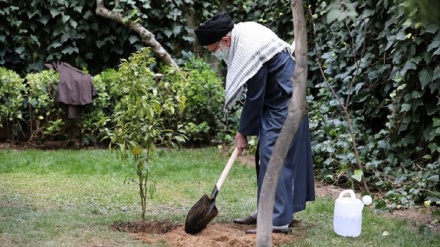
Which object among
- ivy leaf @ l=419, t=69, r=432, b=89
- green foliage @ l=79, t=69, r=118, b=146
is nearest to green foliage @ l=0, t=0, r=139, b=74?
green foliage @ l=79, t=69, r=118, b=146

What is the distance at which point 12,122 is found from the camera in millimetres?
8766

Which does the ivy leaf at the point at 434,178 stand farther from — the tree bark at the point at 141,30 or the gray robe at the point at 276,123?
the tree bark at the point at 141,30

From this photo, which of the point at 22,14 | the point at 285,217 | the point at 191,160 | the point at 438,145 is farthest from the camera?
the point at 22,14

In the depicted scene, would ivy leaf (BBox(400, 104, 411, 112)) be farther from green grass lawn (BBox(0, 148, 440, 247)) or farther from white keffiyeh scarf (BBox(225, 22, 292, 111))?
white keffiyeh scarf (BBox(225, 22, 292, 111))

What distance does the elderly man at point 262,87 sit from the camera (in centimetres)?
462

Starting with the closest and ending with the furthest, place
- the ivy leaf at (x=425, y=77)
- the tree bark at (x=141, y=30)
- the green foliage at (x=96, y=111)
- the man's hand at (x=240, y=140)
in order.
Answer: the man's hand at (x=240, y=140), the ivy leaf at (x=425, y=77), the green foliage at (x=96, y=111), the tree bark at (x=141, y=30)

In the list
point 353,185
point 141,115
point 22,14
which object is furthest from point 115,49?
point 141,115

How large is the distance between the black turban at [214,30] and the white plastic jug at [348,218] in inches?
53.5

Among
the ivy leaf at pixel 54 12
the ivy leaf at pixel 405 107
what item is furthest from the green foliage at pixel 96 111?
the ivy leaf at pixel 405 107

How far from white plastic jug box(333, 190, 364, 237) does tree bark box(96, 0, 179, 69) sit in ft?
16.7

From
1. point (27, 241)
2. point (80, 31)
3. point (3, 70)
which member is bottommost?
point (27, 241)

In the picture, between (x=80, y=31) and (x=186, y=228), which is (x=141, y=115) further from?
(x=80, y=31)

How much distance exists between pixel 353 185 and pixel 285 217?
189cm

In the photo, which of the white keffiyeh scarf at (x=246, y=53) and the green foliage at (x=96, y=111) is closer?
the white keffiyeh scarf at (x=246, y=53)
